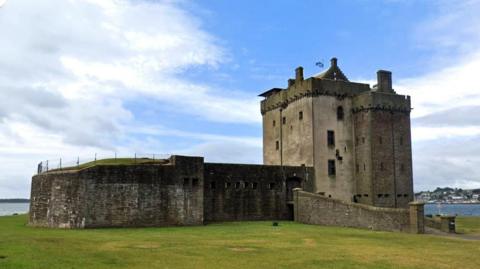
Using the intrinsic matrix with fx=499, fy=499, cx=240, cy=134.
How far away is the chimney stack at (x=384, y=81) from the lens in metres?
54.8

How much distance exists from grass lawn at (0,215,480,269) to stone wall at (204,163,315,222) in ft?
47.5

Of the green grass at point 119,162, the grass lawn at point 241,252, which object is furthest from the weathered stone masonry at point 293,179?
the grass lawn at point 241,252

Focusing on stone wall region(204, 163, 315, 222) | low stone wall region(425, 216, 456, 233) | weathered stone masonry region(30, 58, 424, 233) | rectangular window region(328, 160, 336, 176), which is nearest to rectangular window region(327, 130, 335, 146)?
weathered stone masonry region(30, 58, 424, 233)

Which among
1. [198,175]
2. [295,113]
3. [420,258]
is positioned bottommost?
[420,258]

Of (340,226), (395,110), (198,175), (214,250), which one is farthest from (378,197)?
(214,250)

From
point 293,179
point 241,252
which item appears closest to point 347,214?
point 293,179

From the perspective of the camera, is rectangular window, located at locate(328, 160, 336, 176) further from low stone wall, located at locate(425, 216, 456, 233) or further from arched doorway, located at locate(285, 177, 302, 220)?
low stone wall, located at locate(425, 216, 456, 233)

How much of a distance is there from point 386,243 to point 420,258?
5.48m

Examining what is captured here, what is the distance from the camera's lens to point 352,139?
176 feet

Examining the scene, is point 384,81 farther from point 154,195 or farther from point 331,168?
point 154,195

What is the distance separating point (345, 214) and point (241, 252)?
1791 centimetres

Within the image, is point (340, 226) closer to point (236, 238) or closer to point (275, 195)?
point (275, 195)

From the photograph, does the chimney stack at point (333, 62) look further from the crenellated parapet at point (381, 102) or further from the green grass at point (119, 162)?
the green grass at point (119, 162)

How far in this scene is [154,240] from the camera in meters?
27.0
